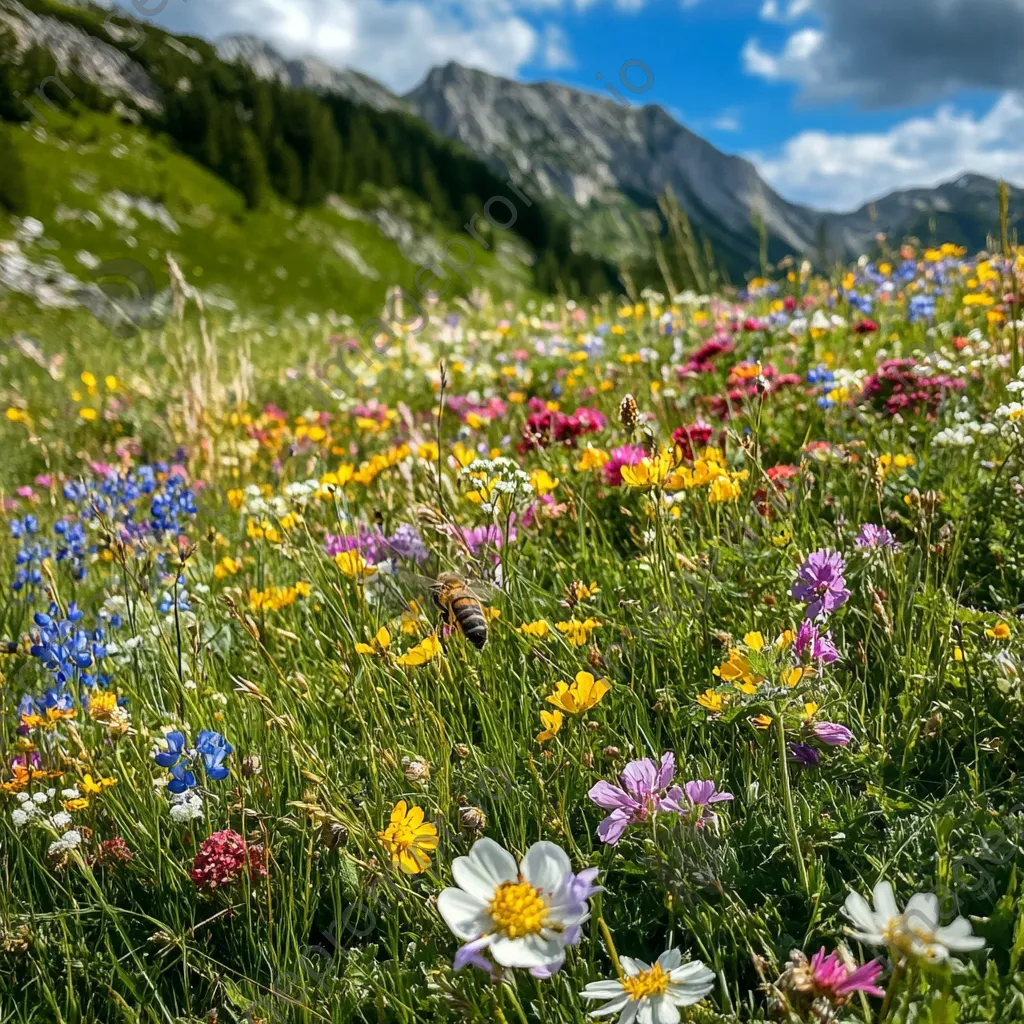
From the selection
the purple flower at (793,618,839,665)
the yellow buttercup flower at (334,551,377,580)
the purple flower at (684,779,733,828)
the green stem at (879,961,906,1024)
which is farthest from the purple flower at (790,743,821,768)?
the yellow buttercup flower at (334,551,377,580)

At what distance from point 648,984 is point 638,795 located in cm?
34

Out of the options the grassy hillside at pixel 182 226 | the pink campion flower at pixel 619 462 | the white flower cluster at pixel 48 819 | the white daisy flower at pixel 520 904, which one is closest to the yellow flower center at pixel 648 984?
the white daisy flower at pixel 520 904

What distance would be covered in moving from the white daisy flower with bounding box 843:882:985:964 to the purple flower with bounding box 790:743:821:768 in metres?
0.59

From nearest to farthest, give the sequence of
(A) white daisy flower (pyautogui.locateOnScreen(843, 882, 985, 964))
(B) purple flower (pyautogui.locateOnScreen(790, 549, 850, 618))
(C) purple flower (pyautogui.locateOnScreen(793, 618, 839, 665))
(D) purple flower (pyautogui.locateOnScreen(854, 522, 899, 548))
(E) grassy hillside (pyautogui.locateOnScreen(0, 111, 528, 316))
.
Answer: (A) white daisy flower (pyautogui.locateOnScreen(843, 882, 985, 964))
(C) purple flower (pyautogui.locateOnScreen(793, 618, 839, 665))
(B) purple flower (pyautogui.locateOnScreen(790, 549, 850, 618))
(D) purple flower (pyautogui.locateOnScreen(854, 522, 899, 548))
(E) grassy hillside (pyautogui.locateOnScreen(0, 111, 528, 316))

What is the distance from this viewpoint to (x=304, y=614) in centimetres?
292

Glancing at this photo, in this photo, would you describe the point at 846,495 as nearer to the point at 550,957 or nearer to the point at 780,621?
the point at 780,621

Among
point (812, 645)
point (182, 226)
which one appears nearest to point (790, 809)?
point (812, 645)

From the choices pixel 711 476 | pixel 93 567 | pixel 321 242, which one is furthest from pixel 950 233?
pixel 321 242

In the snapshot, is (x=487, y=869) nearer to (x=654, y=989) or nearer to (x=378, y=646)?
(x=654, y=989)

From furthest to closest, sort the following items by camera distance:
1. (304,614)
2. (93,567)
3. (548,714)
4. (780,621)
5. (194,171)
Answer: (194,171) → (93,567) → (304,614) → (780,621) → (548,714)

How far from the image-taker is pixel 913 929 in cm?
96

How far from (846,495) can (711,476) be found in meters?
Result: 0.90

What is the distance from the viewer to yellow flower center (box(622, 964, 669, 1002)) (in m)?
1.10

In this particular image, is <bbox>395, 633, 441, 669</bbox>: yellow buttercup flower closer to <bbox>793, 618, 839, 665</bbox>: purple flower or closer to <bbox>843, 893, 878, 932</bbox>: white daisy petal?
A: <bbox>793, 618, 839, 665</bbox>: purple flower
